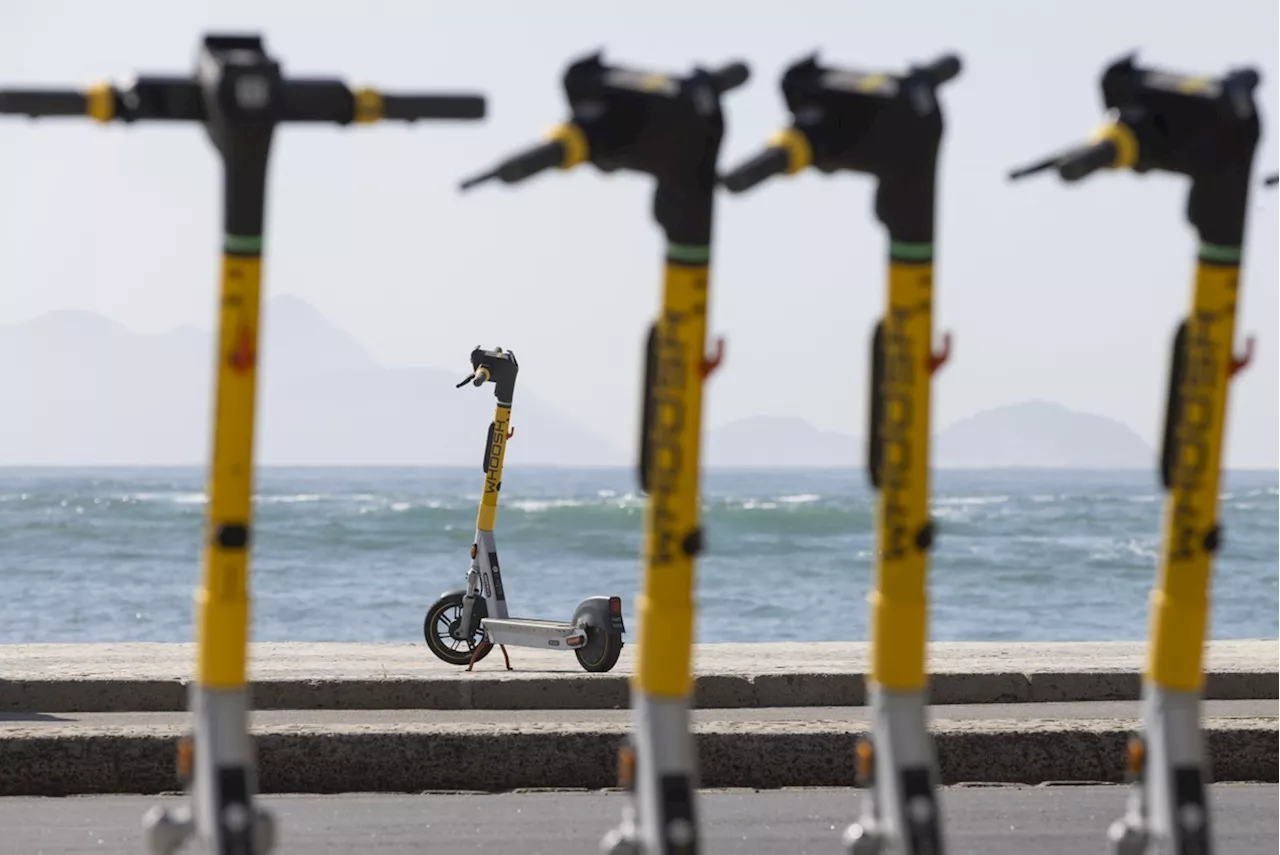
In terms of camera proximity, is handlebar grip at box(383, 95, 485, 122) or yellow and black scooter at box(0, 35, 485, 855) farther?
handlebar grip at box(383, 95, 485, 122)

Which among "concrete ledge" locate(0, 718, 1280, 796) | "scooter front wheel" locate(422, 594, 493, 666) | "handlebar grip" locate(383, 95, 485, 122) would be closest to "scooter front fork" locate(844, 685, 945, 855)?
"handlebar grip" locate(383, 95, 485, 122)

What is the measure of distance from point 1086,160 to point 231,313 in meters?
2.01

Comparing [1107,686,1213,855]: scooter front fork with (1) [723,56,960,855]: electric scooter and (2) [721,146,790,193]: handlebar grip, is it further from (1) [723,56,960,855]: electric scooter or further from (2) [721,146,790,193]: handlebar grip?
(2) [721,146,790,193]: handlebar grip

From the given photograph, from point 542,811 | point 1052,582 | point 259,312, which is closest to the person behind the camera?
point 259,312

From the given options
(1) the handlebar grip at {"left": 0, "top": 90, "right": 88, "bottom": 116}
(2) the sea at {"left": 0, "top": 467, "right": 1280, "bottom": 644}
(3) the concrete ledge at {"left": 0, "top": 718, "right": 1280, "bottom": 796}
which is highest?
(1) the handlebar grip at {"left": 0, "top": 90, "right": 88, "bottom": 116}

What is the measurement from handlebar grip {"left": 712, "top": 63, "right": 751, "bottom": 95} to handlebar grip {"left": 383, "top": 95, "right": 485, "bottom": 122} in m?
0.56

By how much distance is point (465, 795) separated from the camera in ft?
31.2

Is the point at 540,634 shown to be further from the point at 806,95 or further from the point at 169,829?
the point at 806,95

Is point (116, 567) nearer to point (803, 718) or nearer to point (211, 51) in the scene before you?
point (803, 718)

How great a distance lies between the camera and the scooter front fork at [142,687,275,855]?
523 centimetres

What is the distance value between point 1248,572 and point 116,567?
22.2 meters

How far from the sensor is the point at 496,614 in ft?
44.9

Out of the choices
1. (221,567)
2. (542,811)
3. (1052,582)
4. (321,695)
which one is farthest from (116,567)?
(221,567)

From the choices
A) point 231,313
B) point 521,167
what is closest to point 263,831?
point 231,313
